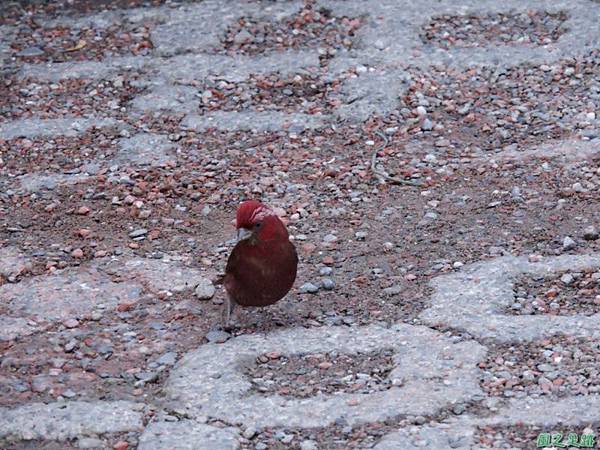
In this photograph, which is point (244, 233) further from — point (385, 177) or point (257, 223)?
point (385, 177)

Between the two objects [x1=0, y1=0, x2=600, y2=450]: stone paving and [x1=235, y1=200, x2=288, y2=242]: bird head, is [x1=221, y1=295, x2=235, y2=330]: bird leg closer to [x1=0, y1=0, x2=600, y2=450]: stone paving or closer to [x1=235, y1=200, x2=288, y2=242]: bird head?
[x1=0, y1=0, x2=600, y2=450]: stone paving

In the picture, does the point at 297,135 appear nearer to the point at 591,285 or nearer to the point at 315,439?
the point at 591,285

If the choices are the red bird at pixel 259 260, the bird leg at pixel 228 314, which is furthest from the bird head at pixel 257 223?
the bird leg at pixel 228 314

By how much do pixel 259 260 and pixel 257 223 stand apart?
128 mm

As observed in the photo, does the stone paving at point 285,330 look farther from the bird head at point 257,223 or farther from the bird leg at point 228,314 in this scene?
the bird head at point 257,223

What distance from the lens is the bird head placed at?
3.60 metres

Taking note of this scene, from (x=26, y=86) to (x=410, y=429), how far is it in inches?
120

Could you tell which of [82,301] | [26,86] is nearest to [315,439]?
[82,301]

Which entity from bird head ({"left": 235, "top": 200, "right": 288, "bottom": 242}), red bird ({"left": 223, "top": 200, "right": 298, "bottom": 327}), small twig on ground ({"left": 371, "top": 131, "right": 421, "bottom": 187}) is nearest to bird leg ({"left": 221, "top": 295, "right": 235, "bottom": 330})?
red bird ({"left": 223, "top": 200, "right": 298, "bottom": 327})

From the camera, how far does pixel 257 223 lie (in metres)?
3.62

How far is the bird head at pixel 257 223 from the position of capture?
360cm

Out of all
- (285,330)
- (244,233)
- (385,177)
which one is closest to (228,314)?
(285,330)

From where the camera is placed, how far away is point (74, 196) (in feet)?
15.1

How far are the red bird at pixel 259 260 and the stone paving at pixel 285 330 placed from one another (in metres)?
0.14
